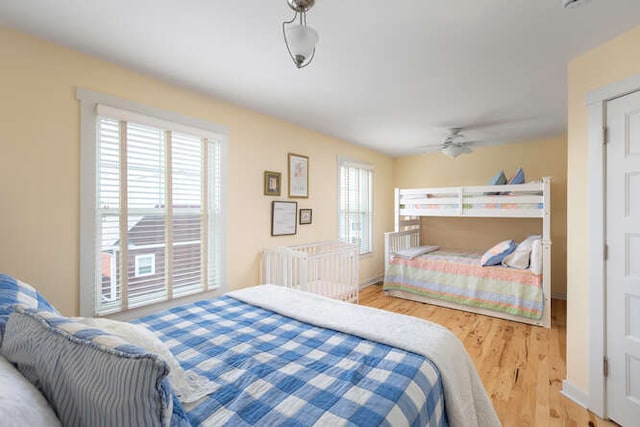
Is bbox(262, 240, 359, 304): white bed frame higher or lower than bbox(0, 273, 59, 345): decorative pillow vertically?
lower

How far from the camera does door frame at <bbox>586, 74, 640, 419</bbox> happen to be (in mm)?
1804

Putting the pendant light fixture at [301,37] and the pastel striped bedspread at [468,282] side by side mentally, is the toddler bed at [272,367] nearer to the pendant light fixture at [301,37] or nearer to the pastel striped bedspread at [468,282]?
the pendant light fixture at [301,37]

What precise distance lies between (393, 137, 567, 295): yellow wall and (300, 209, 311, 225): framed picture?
2.55 meters

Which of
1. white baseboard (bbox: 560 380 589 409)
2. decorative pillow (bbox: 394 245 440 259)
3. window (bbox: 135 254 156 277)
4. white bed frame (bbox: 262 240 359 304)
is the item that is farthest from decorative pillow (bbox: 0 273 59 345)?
decorative pillow (bbox: 394 245 440 259)

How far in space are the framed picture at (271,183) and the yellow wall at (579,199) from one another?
8.44ft

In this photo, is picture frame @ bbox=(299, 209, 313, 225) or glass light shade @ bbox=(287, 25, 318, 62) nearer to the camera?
glass light shade @ bbox=(287, 25, 318, 62)

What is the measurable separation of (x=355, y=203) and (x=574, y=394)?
10.8ft

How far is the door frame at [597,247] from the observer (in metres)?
1.80

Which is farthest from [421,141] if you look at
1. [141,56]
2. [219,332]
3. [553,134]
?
[219,332]

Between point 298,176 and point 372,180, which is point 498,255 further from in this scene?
point 298,176

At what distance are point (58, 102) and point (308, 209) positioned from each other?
2532 millimetres

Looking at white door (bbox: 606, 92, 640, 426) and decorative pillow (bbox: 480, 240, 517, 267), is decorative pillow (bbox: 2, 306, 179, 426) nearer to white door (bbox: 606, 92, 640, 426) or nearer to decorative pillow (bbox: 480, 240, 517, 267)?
white door (bbox: 606, 92, 640, 426)

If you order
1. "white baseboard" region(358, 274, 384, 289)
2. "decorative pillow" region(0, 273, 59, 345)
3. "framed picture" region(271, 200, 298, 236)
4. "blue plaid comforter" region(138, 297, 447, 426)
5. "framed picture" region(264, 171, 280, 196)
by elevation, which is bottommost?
"white baseboard" region(358, 274, 384, 289)

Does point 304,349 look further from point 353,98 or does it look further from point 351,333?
point 353,98
